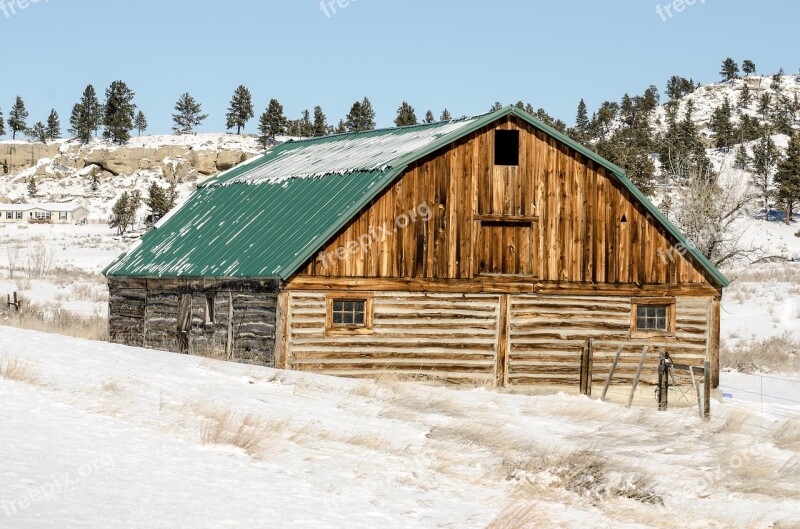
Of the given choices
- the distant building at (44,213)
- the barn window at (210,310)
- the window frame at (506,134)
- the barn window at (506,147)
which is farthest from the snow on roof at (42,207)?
the window frame at (506,134)

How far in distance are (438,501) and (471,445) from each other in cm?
343

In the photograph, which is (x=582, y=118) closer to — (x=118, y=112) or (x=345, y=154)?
(x=118, y=112)

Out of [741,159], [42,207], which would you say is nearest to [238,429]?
[741,159]

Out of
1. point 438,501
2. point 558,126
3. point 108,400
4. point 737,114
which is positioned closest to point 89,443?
point 108,400

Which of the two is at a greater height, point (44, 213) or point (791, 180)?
point (791, 180)

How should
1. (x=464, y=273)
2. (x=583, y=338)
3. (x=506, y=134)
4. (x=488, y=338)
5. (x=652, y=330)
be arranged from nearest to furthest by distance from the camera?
(x=464, y=273), (x=488, y=338), (x=583, y=338), (x=652, y=330), (x=506, y=134)

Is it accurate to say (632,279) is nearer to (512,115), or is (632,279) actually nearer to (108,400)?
(512,115)

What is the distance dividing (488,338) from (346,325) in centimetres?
334

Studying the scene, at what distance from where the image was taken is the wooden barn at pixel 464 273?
22469 millimetres

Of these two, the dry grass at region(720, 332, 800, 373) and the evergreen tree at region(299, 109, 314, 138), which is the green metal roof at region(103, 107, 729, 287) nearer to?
the dry grass at region(720, 332, 800, 373)

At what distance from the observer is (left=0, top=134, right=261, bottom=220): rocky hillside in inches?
5669

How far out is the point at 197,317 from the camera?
25.3 m

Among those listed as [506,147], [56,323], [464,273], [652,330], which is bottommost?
[56,323]

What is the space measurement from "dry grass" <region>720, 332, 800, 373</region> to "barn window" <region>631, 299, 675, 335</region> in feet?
24.5
